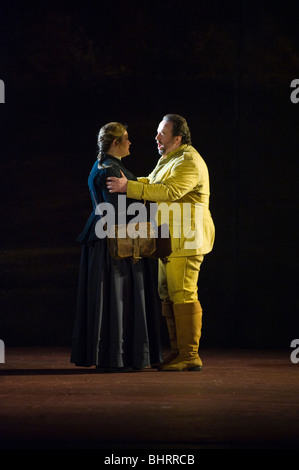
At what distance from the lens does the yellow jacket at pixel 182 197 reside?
4066 mm

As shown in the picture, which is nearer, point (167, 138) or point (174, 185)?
point (174, 185)

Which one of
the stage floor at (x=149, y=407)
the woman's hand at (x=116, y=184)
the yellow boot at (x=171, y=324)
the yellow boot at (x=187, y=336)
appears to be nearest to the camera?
the stage floor at (x=149, y=407)

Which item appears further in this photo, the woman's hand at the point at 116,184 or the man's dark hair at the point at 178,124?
the man's dark hair at the point at 178,124

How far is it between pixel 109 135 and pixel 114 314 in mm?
991

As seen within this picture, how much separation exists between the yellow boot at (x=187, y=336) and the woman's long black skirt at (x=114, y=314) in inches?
4.5

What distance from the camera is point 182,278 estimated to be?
4.16 metres

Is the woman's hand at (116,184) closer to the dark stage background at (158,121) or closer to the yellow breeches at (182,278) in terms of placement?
the yellow breeches at (182,278)

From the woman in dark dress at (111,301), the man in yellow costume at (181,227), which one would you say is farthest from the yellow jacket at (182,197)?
the woman in dark dress at (111,301)

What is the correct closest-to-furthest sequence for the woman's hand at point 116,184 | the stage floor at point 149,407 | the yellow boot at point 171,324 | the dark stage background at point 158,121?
the stage floor at point 149,407 < the woman's hand at point 116,184 < the yellow boot at point 171,324 < the dark stage background at point 158,121

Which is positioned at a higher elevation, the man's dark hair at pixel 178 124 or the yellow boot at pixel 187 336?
the man's dark hair at pixel 178 124

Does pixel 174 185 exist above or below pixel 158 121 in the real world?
below

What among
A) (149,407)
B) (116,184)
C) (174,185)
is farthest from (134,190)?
(149,407)

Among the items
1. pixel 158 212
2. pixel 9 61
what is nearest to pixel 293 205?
pixel 158 212

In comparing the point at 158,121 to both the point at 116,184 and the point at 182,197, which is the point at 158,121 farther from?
the point at 116,184
